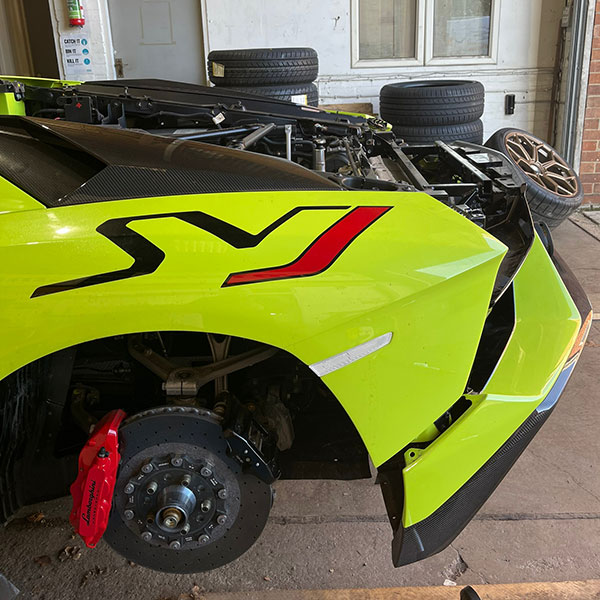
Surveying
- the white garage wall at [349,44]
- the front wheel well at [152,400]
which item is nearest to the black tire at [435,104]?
the white garage wall at [349,44]

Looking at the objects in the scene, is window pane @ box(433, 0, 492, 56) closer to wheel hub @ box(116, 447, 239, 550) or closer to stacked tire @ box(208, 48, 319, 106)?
stacked tire @ box(208, 48, 319, 106)

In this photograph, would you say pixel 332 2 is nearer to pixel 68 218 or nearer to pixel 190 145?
pixel 190 145

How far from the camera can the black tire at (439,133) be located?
5.21m

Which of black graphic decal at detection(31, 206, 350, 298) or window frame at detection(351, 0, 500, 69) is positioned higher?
window frame at detection(351, 0, 500, 69)

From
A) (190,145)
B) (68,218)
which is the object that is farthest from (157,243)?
(190,145)

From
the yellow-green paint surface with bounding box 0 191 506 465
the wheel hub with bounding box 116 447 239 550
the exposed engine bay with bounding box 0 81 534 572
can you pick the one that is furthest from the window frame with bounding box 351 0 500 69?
the wheel hub with bounding box 116 447 239 550

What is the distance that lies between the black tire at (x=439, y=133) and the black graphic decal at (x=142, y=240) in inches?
162

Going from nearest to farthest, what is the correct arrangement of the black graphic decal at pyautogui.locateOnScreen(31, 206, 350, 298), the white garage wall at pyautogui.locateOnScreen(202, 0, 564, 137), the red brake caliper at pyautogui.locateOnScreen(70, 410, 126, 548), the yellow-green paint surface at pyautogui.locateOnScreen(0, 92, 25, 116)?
1. the black graphic decal at pyautogui.locateOnScreen(31, 206, 350, 298)
2. the red brake caliper at pyautogui.locateOnScreen(70, 410, 126, 548)
3. the yellow-green paint surface at pyautogui.locateOnScreen(0, 92, 25, 116)
4. the white garage wall at pyautogui.locateOnScreen(202, 0, 564, 137)

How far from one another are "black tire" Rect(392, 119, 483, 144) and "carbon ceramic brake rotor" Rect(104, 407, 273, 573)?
4.16 m

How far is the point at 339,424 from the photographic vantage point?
2008 millimetres

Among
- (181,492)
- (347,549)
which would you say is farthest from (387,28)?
(181,492)

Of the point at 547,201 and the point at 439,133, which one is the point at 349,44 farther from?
the point at 547,201

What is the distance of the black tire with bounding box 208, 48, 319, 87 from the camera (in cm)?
481

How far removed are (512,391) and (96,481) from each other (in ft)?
3.60
